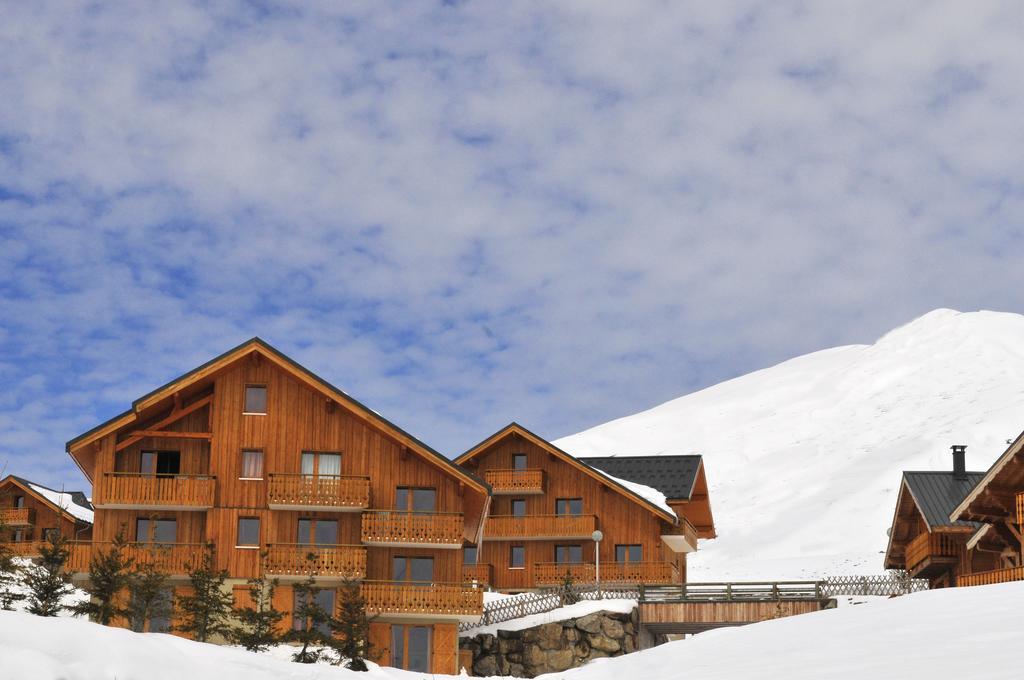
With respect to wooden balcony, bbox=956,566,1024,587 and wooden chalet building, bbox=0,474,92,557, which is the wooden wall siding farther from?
wooden chalet building, bbox=0,474,92,557

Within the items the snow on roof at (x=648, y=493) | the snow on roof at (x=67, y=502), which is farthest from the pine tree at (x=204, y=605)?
the snow on roof at (x=67, y=502)

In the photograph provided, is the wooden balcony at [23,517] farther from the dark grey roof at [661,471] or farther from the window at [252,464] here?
the dark grey roof at [661,471]

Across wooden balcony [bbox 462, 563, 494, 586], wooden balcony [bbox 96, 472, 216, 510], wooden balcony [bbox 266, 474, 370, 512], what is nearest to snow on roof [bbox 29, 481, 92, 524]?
wooden balcony [bbox 462, 563, 494, 586]

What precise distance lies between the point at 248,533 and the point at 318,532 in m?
2.25

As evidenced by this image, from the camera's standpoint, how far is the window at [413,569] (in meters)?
44.5

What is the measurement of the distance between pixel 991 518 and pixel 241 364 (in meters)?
25.1

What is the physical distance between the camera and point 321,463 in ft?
147

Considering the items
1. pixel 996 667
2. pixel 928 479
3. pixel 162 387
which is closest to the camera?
pixel 996 667

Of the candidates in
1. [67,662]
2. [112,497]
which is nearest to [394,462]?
[112,497]

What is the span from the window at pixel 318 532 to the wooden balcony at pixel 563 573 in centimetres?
1494

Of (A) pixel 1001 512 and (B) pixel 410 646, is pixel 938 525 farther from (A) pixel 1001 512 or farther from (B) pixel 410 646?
(B) pixel 410 646

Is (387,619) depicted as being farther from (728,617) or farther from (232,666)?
(232,666)

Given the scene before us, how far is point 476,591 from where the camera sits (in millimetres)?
43219

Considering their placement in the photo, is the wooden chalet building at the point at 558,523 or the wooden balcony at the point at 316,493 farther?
the wooden chalet building at the point at 558,523
